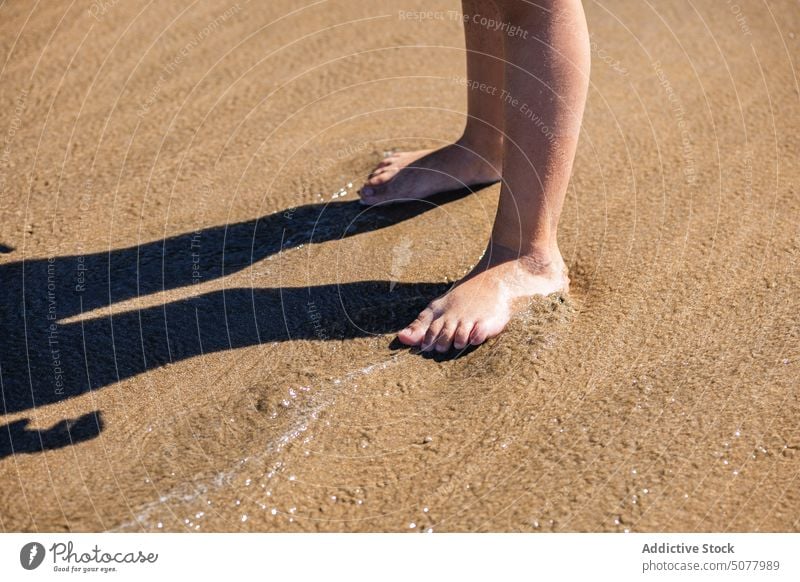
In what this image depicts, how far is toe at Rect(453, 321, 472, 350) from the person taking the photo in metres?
2.25

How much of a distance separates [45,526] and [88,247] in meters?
1.10

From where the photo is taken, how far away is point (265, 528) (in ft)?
5.98

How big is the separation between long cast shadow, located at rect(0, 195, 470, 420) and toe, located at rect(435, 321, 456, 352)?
168mm

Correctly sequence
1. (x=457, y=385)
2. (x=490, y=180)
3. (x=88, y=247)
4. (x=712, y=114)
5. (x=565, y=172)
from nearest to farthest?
(x=457, y=385), (x=565, y=172), (x=88, y=247), (x=490, y=180), (x=712, y=114)

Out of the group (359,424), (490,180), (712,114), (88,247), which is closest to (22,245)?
(88,247)

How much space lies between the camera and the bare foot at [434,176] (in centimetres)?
284

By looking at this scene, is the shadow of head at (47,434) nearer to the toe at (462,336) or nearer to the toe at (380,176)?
the toe at (462,336)

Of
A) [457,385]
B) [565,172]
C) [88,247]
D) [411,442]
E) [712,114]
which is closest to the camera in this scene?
[411,442]

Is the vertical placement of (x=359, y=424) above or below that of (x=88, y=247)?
below

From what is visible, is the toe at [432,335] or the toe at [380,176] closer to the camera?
the toe at [432,335]

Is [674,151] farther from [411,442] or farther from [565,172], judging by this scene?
[411,442]
